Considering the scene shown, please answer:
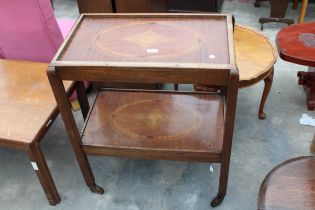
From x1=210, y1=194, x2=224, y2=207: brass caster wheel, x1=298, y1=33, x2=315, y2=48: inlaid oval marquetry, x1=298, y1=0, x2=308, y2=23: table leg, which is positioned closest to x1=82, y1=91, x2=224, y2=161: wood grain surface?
x1=210, y1=194, x2=224, y2=207: brass caster wheel

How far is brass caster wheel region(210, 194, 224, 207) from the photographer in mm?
1543

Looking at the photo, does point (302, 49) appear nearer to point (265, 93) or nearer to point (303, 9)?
point (265, 93)

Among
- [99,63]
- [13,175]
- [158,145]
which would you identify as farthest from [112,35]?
[13,175]

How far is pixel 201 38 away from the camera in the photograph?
4.18 ft

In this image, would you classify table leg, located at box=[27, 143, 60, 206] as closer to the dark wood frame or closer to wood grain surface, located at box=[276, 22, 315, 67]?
the dark wood frame

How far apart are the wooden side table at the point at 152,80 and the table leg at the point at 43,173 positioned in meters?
0.16

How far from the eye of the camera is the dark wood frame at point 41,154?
54.9 inches

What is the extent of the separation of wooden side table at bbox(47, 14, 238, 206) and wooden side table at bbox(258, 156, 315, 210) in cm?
26

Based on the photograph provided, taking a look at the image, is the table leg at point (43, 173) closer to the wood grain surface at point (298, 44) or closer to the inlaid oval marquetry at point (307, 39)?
the wood grain surface at point (298, 44)

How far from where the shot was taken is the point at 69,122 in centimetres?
133

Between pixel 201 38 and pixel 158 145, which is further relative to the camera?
pixel 158 145

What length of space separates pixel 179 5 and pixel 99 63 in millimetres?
2052

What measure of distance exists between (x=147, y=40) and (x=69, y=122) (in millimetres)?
475

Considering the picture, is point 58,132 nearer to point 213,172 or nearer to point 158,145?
point 158,145
